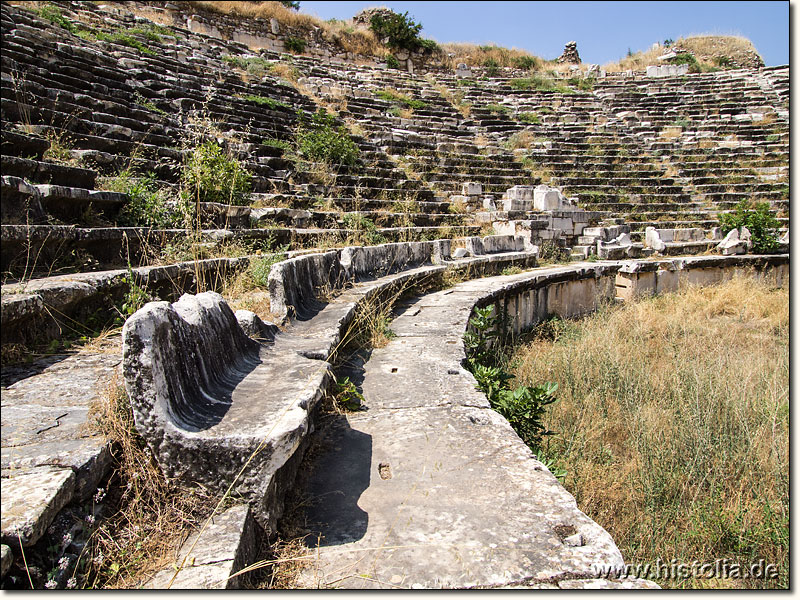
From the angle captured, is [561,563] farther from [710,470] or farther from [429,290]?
[429,290]

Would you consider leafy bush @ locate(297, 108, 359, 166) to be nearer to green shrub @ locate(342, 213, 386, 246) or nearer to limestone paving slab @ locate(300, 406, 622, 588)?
green shrub @ locate(342, 213, 386, 246)

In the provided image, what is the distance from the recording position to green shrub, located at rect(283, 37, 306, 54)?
23.4m

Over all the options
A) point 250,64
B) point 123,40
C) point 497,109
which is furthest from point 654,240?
point 123,40

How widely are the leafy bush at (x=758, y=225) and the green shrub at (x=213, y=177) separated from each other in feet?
35.2

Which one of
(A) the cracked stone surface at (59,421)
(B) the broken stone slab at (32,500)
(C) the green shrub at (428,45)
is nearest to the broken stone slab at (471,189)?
(A) the cracked stone surface at (59,421)

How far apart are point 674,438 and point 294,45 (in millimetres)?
23761

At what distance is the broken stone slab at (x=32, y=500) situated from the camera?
4.37 ft

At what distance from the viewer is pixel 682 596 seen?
5.27 ft

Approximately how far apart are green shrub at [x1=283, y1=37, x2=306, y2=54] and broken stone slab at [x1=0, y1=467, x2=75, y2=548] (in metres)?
24.8

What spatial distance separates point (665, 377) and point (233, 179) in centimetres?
558

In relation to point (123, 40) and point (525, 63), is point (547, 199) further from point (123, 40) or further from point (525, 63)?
point (525, 63)

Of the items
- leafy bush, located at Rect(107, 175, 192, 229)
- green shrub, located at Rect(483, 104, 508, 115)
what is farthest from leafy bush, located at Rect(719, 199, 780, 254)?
leafy bush, located at Rect(107, 175, 192, 229)

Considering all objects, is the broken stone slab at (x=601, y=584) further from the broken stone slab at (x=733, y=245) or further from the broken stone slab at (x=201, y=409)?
the broken stone slab at (x=733, y=245)

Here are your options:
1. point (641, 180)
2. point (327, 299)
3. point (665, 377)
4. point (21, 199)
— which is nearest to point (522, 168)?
point (641, 180)
